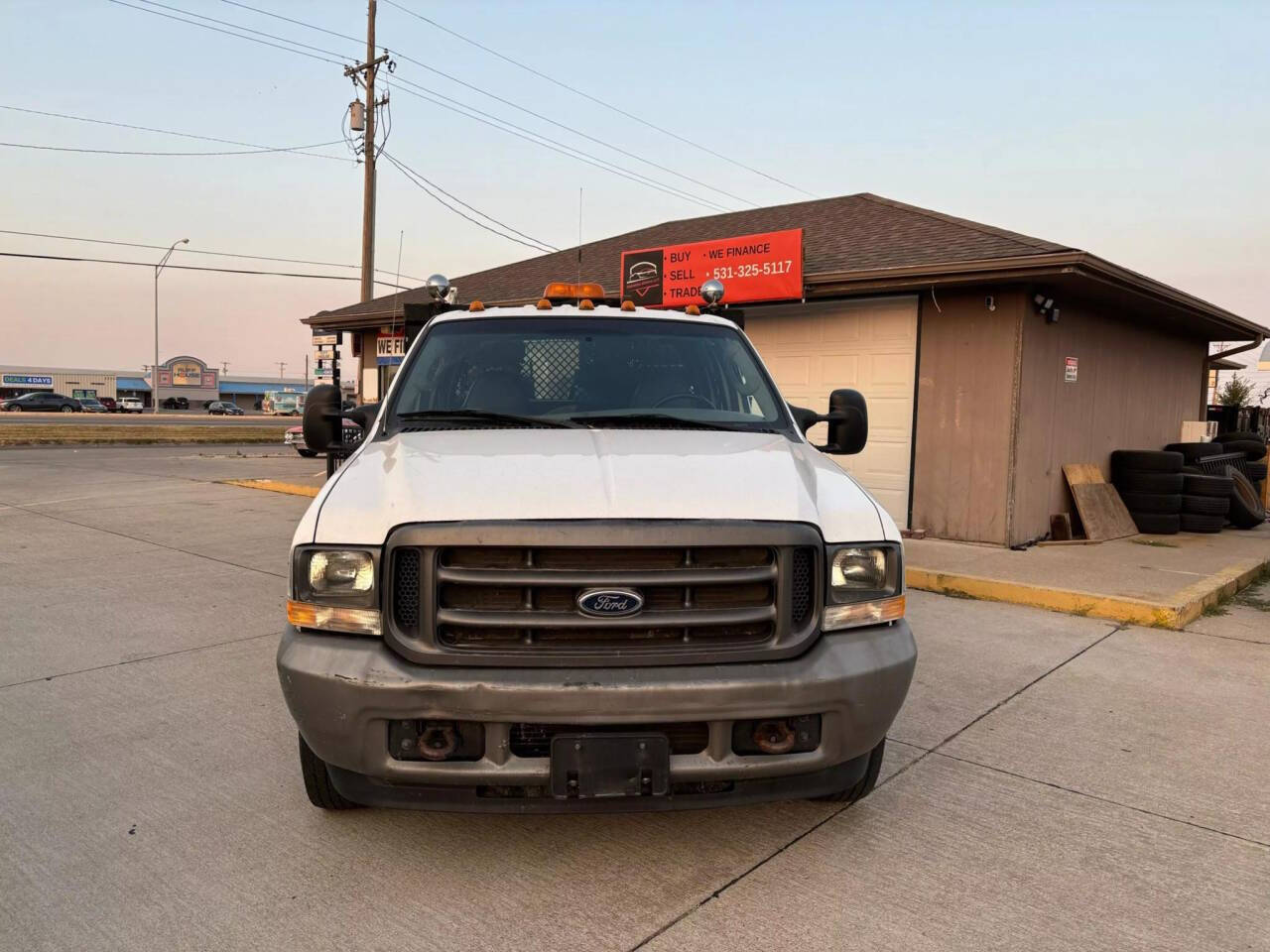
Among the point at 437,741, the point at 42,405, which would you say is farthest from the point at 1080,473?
the point at 42,405

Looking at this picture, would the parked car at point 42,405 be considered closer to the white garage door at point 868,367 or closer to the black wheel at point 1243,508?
the white garage door at point 868,367

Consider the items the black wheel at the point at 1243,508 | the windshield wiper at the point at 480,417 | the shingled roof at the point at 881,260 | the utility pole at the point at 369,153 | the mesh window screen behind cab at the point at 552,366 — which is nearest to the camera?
the windshield wiper at the point at 480,417

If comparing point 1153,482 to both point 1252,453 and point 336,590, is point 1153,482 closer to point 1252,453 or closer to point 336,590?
point 1252,453

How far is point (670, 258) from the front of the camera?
463 inches

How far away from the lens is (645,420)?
3.64m

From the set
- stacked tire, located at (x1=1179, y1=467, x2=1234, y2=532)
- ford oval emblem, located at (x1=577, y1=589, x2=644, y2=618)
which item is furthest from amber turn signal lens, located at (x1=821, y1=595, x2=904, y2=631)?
stacked tire, located at (x1=1179, y1=467, x2=1234, y2=532)

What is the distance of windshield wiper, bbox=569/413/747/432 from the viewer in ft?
11.9

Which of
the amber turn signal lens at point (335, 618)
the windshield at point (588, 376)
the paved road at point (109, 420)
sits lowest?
the paved road at point (109, 420)

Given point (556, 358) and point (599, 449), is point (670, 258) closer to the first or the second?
point (556, 358)

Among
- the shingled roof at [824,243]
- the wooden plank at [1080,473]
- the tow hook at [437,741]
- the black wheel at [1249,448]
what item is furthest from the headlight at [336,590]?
the black wheel at [1249,448]

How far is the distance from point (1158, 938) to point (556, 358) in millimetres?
3039

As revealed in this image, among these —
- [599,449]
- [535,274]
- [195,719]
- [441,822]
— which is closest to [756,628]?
[599,449]

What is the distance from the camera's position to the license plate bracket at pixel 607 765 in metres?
2.51

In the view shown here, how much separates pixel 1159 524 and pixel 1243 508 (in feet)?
5.95
